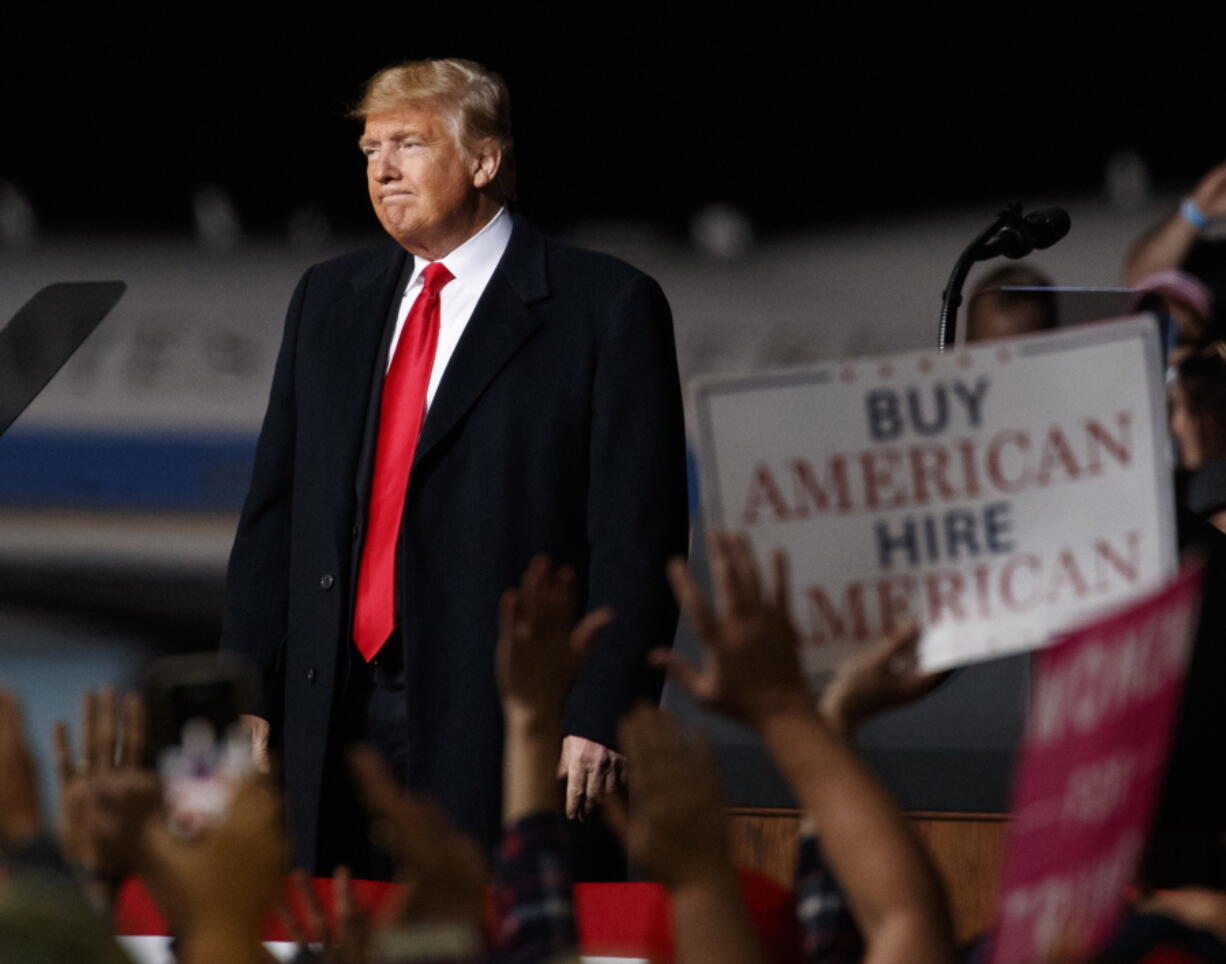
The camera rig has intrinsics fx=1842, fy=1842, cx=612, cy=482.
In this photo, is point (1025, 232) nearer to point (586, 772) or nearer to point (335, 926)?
point (586, 772)

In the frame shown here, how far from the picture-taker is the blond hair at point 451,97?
1973 mm

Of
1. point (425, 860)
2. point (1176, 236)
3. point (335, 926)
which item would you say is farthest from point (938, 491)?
point (1176, 236)

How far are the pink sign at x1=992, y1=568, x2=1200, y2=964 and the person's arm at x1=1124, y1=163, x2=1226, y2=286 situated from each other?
2.73 meters

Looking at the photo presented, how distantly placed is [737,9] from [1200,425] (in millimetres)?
1884

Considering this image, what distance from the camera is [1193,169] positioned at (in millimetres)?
3393

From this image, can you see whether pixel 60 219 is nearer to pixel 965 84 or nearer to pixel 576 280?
pixel 965 84

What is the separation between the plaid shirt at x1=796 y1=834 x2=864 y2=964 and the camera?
91 centimetres

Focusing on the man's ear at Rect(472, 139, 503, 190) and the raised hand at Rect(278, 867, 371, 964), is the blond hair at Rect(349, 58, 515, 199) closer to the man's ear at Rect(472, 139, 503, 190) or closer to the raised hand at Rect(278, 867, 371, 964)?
the man's ear at Rect(472, 139, 503, 190)

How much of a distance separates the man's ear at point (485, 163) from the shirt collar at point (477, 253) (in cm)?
5

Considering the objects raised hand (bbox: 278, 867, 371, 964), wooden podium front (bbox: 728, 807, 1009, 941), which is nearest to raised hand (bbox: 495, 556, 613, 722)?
raised hand (bbox: 278, 867, 371, 964)

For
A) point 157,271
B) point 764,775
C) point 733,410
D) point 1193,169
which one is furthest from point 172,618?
point 733,410

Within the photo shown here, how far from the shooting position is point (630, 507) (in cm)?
189

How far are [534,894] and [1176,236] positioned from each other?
285 cm

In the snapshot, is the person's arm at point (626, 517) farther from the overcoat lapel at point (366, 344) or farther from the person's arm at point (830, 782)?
the person's arm at point (830, 782)
